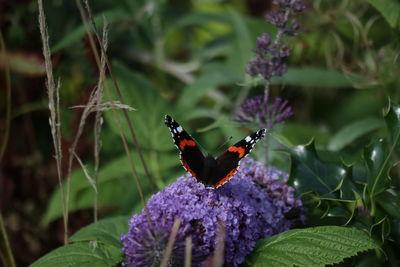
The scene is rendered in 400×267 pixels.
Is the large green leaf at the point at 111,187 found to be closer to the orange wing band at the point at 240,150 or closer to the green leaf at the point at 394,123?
the orange wing band at the point at 240,150

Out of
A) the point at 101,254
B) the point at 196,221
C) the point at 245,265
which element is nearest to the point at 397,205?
the point at 245,265

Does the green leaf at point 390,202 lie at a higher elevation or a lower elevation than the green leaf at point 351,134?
lower

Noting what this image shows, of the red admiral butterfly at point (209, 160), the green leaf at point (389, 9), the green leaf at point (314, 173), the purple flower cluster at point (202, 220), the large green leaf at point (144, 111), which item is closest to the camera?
the purple flower cluster at point (202, 220)

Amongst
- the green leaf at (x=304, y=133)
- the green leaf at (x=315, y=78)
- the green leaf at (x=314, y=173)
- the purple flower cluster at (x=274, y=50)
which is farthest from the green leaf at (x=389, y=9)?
the green leaf at (x=304, y=133)

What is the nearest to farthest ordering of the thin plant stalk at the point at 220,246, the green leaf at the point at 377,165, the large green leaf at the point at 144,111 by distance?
the thin plant stalk at the point at 220,246
the green leaf at the point at 377,165
the large green leaf at the point at 144,111

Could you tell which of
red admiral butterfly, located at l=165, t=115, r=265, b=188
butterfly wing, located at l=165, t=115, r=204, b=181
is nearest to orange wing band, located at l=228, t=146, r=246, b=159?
red admiral butterfly, located at l=165, t=115, r=265, b=188

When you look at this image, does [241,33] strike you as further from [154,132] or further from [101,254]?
[101,254]
